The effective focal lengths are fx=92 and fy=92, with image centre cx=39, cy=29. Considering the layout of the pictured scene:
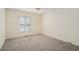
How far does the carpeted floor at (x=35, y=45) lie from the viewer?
5.83 ft

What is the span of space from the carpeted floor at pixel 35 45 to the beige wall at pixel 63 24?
4.2 inches

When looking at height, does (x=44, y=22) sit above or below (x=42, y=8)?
below

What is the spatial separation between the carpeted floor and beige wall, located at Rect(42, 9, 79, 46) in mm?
107

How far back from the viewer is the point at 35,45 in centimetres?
183

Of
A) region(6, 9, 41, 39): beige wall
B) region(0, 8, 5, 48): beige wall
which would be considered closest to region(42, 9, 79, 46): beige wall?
region(6, 9, 41, 39): beige wall

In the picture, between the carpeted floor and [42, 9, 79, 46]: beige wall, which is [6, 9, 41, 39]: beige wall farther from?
[42, 9, 79, 46]: beige wall

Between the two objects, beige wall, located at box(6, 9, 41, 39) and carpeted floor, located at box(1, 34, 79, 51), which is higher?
beige wall, located at box(6, 9, 41, 39)

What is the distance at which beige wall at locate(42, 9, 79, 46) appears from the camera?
1771mm

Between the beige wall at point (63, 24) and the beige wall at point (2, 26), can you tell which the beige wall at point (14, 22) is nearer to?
the beige wall at point (2, 26)

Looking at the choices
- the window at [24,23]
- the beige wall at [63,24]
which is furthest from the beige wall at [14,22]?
the beige wall at [63,24]

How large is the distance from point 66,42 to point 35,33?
646 millimetres
